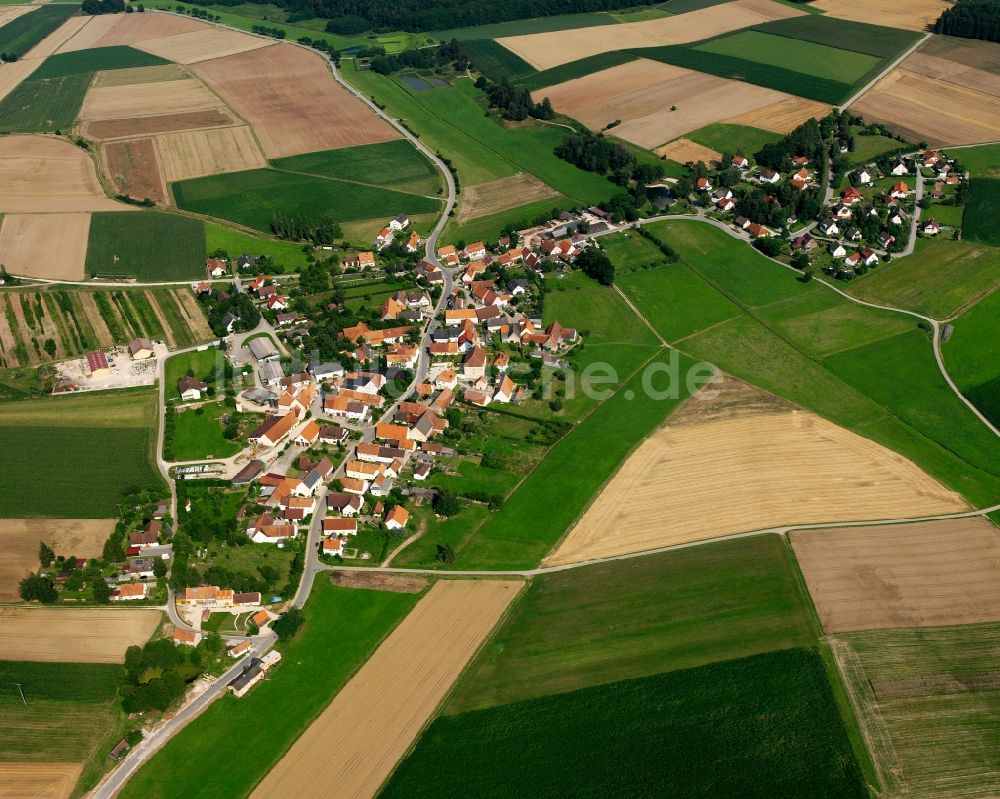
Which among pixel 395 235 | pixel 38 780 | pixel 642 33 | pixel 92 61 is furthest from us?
pixel 642 33

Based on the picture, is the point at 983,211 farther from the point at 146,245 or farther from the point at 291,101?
the point at 291,101

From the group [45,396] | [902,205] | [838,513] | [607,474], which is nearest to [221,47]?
[45,396]

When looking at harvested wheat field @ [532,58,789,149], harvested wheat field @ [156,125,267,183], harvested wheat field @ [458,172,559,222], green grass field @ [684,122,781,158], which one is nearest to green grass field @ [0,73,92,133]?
harvested wheat field @ [156,125,267,183]

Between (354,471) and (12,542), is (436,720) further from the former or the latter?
(12,542)

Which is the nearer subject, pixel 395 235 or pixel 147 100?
pixel 395 235

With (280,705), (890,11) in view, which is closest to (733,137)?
(890,11)

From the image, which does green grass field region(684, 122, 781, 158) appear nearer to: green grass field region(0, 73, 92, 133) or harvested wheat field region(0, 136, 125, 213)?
harvested wheat field region(0, 136, 125, 213)

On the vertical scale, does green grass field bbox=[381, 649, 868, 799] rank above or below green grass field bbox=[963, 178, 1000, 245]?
below
